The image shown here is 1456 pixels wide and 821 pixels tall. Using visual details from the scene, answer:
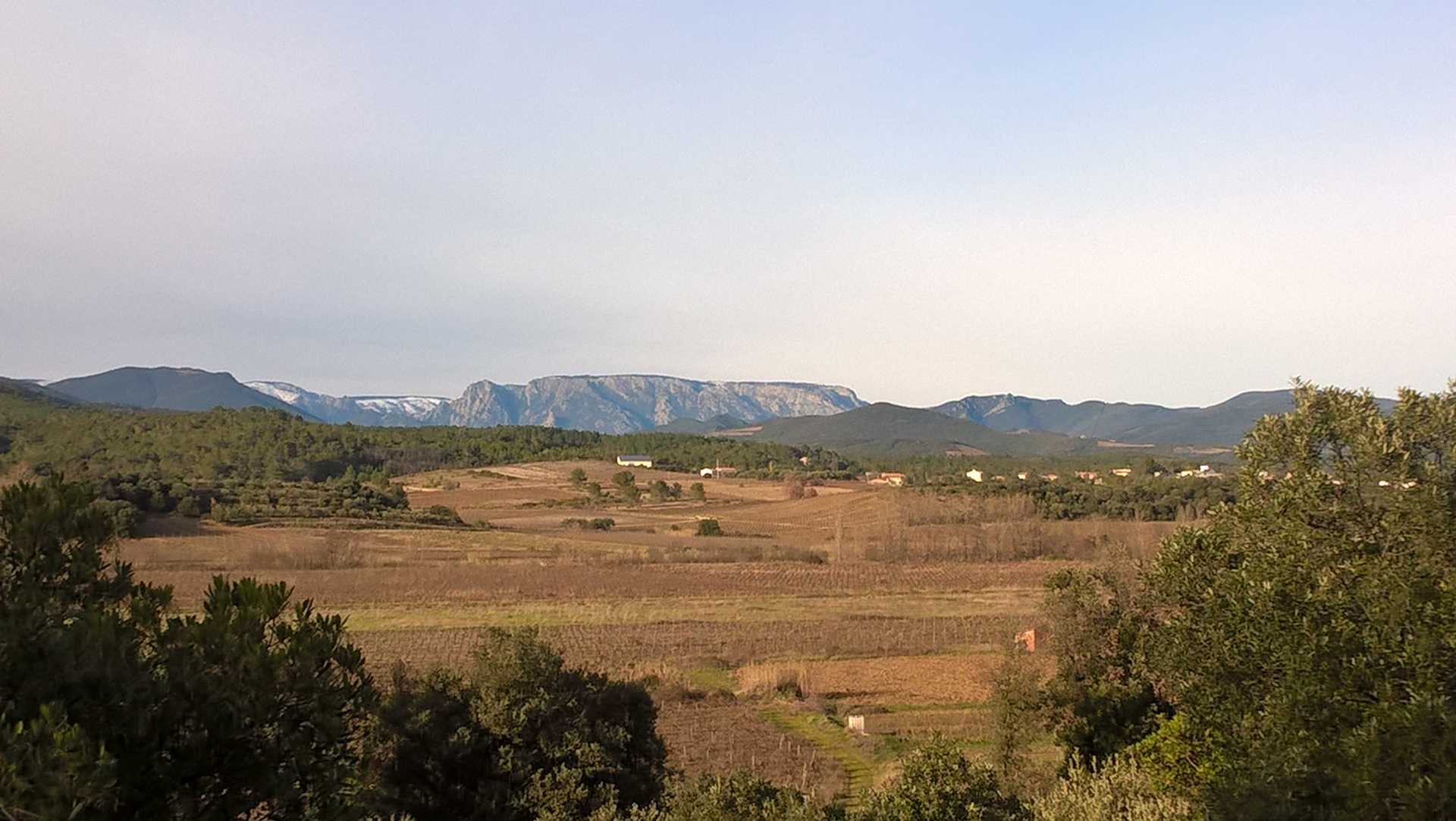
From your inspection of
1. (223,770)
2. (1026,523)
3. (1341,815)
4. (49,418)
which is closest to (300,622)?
(223,770)

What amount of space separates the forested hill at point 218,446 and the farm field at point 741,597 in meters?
35.7

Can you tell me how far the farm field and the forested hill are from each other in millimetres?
Result: 35662

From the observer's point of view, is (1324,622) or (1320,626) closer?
(1320,626)

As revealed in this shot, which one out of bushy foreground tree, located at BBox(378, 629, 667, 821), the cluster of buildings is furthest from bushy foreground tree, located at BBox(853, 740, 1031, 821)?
the cluster of buildings

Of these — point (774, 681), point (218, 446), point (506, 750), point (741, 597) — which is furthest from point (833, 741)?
point (218, 446)

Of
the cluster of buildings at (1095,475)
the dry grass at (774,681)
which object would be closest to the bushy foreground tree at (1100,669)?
the dry grass at (774,681)

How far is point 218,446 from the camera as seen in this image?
403 ft

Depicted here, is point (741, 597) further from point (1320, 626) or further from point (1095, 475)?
point (1095, 475)

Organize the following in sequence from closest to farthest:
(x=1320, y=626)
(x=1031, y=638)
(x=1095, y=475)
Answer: (x=1320, y=626)
(x=1031, y=638)
(x=1095, y=475)

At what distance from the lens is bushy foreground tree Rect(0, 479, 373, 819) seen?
5602mm

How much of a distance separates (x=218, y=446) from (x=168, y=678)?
134 metres

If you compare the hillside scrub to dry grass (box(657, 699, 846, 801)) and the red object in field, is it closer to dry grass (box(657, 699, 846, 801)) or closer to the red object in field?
the red object in field

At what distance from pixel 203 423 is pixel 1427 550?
150m

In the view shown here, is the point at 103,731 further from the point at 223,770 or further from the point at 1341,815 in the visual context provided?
the point at 1341,815
